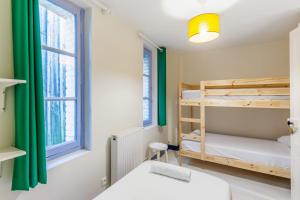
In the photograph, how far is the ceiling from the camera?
1.91 metres

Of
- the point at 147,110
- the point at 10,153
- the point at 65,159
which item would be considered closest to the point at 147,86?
the point at 147,110

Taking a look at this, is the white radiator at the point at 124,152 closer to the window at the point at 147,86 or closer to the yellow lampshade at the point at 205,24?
the window at the point at 147,86

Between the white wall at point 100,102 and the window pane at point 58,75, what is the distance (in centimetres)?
22

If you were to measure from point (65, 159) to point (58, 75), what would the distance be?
2.71 feet

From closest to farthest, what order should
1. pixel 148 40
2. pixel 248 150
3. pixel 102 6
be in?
pixel 102 6 → pixel 248 150 → pixel 148 40

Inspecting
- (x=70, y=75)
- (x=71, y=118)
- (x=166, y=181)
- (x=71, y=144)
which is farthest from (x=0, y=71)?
(x=166, y=181)

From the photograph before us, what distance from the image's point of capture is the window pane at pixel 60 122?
1.56 metres

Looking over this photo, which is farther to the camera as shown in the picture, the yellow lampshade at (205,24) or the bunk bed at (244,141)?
the bunk bed at (244,141)

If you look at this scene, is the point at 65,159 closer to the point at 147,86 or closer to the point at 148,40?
the point at 147,86

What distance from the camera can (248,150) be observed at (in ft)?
8.01

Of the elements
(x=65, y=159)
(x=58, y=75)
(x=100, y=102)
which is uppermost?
(x=58, y=75)

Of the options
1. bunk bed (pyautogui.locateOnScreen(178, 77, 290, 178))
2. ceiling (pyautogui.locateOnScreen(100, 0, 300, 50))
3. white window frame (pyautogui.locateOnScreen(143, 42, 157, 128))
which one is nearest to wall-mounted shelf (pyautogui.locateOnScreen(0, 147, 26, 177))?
ceiling (pyautogui.locateOnScreen(100, 0, 300, 50))

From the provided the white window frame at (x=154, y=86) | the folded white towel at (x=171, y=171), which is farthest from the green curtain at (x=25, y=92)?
the white window frame at (x=154, y=86)

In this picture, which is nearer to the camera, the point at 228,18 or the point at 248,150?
the point at 228,18
